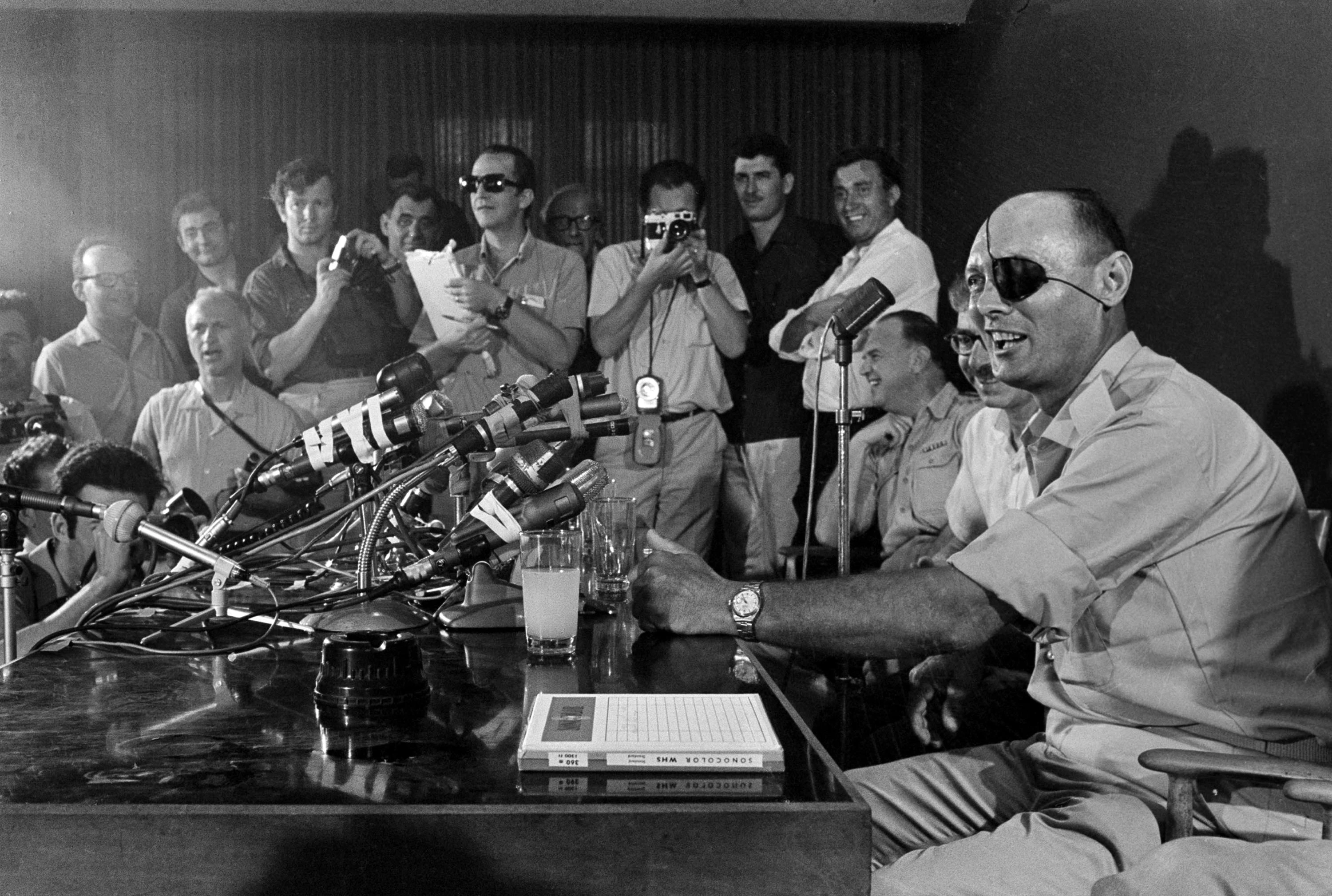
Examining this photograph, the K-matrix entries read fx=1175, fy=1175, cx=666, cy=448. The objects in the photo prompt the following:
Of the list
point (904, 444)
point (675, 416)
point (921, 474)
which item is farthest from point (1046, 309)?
point (675, 416)

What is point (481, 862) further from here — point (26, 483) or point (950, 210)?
point (26, 483)

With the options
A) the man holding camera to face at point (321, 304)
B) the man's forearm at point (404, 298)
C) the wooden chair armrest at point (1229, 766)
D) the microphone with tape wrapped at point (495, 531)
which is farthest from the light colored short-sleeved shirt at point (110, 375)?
the wooden chair armrest at point (1229, 766)

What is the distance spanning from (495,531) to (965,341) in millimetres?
1994

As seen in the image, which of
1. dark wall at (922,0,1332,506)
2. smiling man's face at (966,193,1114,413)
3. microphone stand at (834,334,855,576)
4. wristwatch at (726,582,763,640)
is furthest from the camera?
microphone stand at (834,334,855,576)

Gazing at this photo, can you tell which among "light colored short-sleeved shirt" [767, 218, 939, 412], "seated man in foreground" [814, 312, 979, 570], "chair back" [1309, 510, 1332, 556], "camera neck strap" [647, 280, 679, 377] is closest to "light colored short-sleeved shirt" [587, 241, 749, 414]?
"camera neck strap" [647, 280, 679, 377]

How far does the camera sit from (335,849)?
800mm

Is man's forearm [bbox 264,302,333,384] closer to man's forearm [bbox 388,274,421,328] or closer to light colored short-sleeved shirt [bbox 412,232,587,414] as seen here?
man's forearm [bbox 388,274,421,328]

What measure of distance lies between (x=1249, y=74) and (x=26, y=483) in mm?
4361

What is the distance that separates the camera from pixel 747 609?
144 centimetres

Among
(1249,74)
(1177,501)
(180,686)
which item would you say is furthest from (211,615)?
(1249,74)

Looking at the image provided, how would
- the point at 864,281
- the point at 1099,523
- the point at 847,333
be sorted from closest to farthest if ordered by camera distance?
the point at 1099,523 → the point at 847,333 → the point at 864,281

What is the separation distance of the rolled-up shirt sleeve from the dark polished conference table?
435 mm

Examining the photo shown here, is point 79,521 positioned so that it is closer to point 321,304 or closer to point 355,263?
point 321,304

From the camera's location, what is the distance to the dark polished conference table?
0.79 meters
